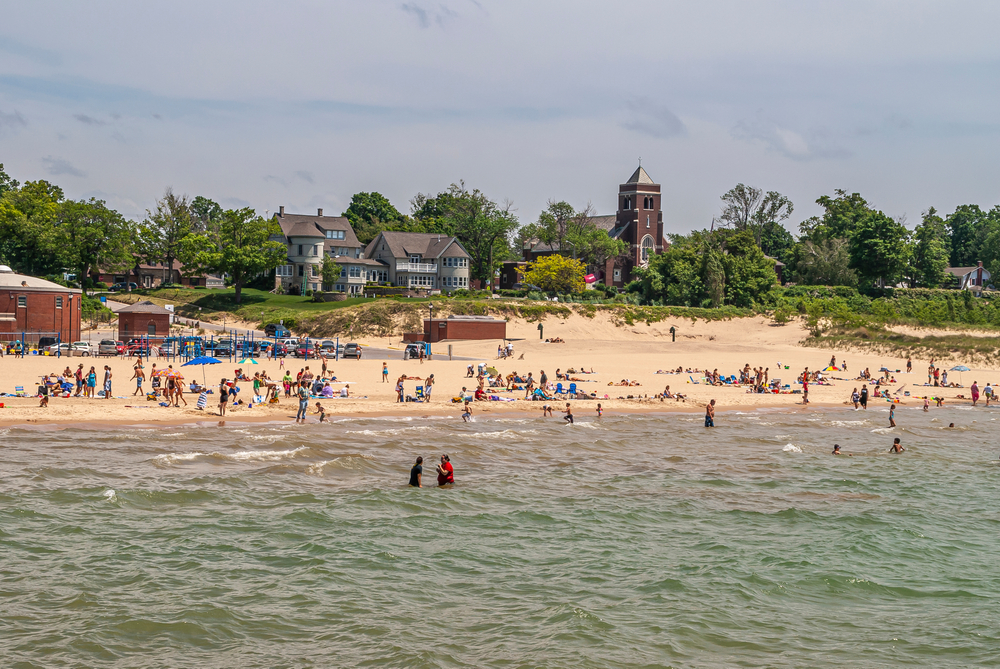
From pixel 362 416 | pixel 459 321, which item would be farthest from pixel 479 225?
pixel 362 416

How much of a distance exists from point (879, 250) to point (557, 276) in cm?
3489

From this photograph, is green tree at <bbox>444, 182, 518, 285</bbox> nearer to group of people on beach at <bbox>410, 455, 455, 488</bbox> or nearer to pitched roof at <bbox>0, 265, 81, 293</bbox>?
pitched roof at <bbox>0, 265, 81, 293</bbox>

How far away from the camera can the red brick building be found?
184 ft

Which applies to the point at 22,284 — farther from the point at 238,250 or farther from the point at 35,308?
the point at 238,250

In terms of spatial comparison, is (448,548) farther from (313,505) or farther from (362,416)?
(362,416)

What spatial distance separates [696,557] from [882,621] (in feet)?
12.8

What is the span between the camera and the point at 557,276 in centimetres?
8962

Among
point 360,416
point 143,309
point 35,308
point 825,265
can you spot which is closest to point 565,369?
point 360,416

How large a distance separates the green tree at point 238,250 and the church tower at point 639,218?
4454 cm

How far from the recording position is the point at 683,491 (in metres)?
23.3

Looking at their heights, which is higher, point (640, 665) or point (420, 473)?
point (420, 473)

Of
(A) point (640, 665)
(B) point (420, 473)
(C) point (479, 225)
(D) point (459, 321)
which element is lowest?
(A) point (640, 665)

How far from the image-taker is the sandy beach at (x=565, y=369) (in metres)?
32.4

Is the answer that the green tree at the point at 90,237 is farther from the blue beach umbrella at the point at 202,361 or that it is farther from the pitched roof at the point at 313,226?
the blue beach umbrella at the point at 202,361
